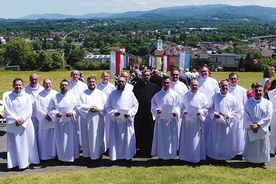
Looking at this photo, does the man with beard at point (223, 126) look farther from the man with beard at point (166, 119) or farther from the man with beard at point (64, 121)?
the man with beard at point (64, 121)

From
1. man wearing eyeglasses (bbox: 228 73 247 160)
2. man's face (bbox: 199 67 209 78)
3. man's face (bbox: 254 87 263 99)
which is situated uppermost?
man's face (bbox: 199 67 209 78)

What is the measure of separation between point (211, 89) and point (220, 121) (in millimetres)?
1790

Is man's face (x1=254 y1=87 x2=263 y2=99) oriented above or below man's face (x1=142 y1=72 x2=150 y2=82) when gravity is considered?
below

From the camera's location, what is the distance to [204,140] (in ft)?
29.2

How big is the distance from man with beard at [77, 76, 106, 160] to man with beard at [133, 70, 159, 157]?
107cm

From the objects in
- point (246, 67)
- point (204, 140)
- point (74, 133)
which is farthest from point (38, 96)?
point (246, 67)

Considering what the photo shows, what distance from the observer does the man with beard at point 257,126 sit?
331 inches

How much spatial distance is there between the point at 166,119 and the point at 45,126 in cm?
299

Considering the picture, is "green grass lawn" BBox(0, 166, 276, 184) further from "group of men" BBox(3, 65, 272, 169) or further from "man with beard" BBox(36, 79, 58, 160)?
"man with beard" BBox(36, 79, 58, 160)

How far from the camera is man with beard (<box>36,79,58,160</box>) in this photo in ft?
29.2

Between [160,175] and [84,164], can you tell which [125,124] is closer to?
[84,164]

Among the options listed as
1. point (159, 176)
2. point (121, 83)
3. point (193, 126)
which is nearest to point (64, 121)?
point (121, 83)

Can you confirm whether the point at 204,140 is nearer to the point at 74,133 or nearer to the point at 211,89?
the point at 211,89

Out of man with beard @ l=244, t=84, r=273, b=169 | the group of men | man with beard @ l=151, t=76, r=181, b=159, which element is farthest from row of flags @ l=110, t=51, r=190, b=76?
man with beard @ l=244, t=84, r=273, b=169
